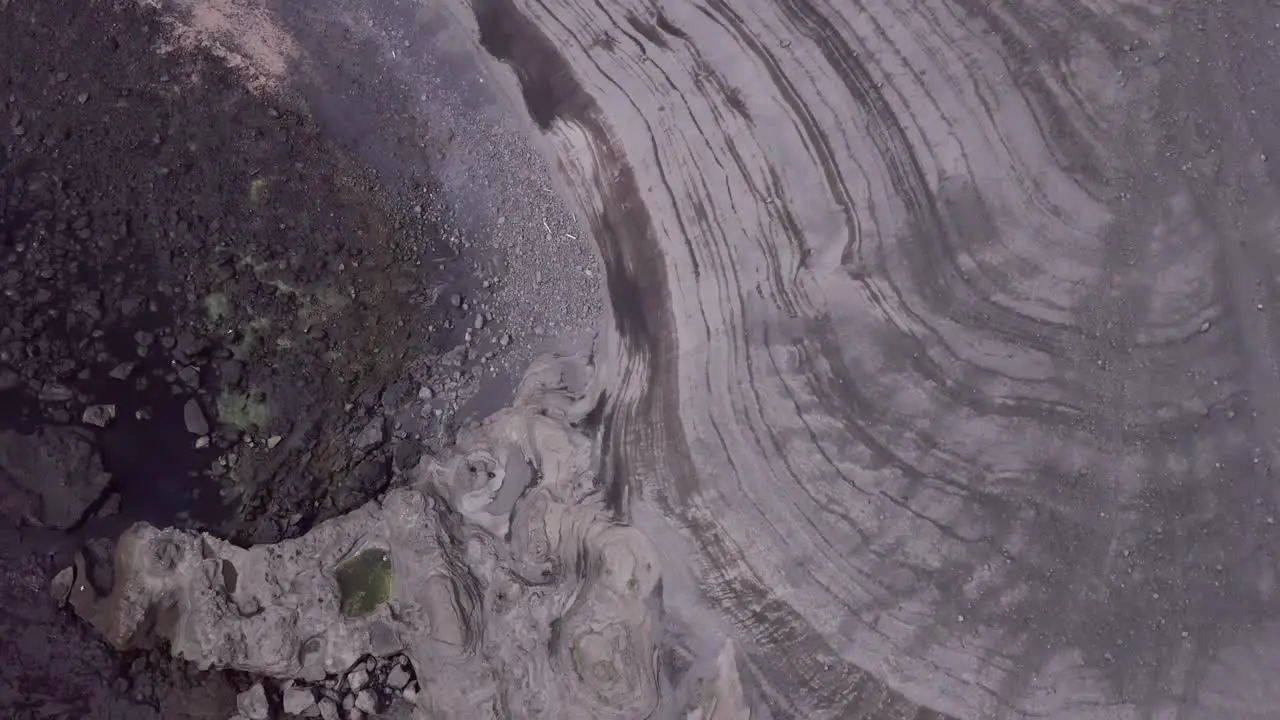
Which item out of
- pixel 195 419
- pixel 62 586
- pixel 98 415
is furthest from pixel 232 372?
pixel 62 586

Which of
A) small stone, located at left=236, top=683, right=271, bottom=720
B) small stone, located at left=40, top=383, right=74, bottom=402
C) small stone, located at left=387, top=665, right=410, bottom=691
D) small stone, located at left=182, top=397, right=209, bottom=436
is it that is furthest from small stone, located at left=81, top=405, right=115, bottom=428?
small stone, located at left=387, top=665, right=410, bottom=691

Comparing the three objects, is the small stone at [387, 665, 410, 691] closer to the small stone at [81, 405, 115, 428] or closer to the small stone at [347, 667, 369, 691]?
the small stone at [347, 667, 369, 691]

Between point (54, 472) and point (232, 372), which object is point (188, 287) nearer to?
point (232, 372)

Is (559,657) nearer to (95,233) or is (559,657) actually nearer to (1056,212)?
(1056,212)

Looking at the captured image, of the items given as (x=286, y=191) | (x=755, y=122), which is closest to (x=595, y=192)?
(x=755, y=122)

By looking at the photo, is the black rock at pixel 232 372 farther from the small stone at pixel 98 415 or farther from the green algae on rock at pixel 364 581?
the green algae on rock at pixel 364 581

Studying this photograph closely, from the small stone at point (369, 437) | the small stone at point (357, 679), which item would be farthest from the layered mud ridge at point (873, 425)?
the small stone at point (369, 437)
